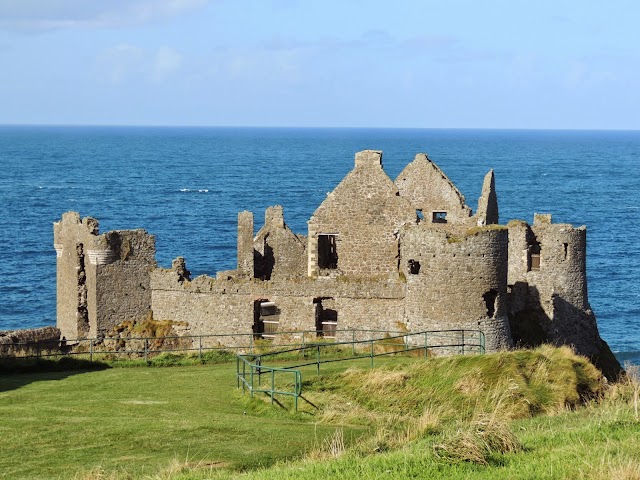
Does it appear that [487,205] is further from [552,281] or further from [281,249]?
[281,249]

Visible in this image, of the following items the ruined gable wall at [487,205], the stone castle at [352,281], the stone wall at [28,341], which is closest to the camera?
the stone wall at [28,341]

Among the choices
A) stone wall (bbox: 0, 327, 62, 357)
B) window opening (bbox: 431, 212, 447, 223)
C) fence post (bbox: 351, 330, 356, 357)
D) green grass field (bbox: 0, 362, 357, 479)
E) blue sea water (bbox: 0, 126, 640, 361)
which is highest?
window opening (bbox: 431, 212, 447, 223)

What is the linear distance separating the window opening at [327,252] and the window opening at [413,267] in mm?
6036

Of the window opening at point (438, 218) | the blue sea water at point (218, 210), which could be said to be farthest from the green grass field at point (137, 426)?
the blue sea water at point (218, 210)

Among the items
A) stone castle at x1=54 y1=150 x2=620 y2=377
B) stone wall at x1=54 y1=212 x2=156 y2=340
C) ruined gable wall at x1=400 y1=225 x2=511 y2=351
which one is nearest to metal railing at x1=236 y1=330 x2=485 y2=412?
ruined gable wall at x1=400 y1=225 x2=511 y2=351

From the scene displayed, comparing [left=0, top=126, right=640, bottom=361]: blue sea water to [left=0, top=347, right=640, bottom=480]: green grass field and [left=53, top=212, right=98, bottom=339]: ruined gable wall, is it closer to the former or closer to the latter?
[left=53, top=212, right=98, bottom=339]: ruined gable wall

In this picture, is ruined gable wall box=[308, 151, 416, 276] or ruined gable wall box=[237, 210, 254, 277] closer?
ruined gable wall box=[308, 151, 416, 276]

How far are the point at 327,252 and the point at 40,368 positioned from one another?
13382 mm

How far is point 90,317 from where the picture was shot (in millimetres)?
44219

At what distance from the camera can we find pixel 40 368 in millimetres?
37375

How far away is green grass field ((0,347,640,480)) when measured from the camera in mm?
22391

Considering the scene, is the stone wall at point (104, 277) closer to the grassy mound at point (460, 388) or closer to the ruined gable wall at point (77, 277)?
the ruined gable wall at point (77, 277)

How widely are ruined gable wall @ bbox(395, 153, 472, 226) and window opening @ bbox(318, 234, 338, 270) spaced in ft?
11.7

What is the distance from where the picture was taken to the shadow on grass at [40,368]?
117 ft
